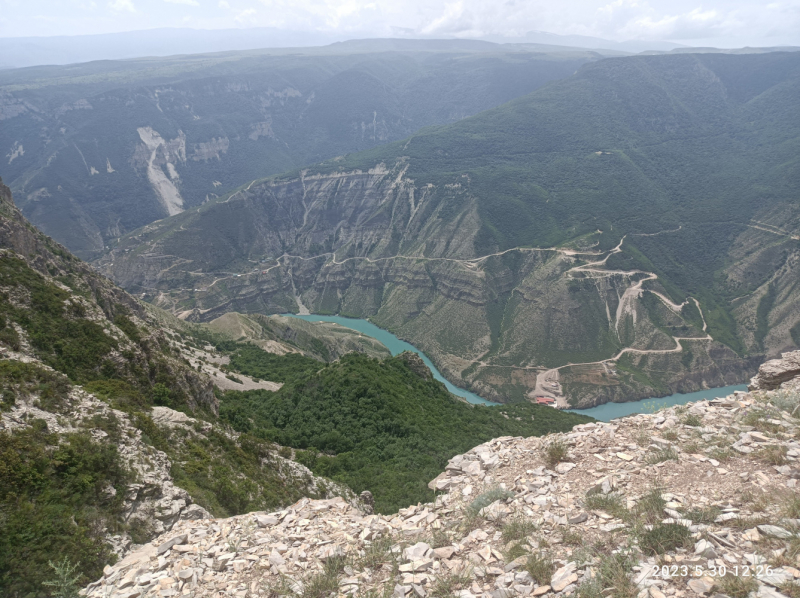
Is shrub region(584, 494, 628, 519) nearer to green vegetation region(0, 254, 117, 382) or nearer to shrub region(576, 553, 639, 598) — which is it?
shrub region(576, 553, 639, 598)

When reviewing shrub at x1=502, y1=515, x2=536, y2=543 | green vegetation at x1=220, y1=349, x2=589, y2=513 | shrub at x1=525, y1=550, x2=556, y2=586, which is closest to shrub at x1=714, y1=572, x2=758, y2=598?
shrub at x1=525, y1=550, x2=556, y2=586

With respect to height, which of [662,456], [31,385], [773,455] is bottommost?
[662,456]

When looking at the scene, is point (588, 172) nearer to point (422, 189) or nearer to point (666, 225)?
point (666, 225)

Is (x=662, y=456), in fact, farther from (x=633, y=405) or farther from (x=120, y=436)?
(x=633, y=405)

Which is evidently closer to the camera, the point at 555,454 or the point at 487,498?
the point at 487,498

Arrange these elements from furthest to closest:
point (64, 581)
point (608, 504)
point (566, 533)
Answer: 1. point (608, 504)
2. point (64, 581)
3. point (566, 533)

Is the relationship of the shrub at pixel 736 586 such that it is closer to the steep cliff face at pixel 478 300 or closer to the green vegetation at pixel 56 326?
the green vegetation at pixel 56 326

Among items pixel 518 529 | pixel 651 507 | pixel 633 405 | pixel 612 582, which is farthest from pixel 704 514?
pixel 633 405
